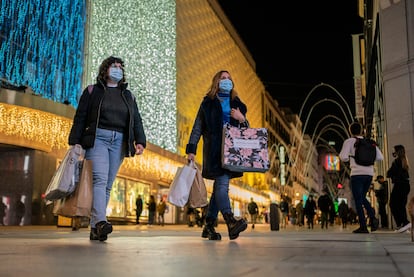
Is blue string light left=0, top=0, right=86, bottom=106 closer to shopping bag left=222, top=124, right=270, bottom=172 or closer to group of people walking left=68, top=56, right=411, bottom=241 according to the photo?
group of people walking left=68, top=56, right=411, bottom=241

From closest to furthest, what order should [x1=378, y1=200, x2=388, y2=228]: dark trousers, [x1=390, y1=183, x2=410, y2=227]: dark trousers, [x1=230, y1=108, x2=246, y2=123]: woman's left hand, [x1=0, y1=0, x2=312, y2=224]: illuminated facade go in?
[x1=230, y1=108, x2=246, y2=123]: woman's left hand, [x1=390, y1=183, x2=410, y2=227]: dark trousers, [x1=378, y1=200, x2=388, y2=228]: dark trousers, [x1=0, y1=0, x2=312, y2=224]: illuminated facade

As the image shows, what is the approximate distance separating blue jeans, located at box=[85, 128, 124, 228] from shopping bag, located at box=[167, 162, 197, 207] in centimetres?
72

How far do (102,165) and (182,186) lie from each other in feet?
3.29

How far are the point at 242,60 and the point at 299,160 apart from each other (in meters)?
50.7

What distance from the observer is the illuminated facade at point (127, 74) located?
80.9ft

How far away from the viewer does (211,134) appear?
7.20m

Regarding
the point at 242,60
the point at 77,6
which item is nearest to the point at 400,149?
the point at 77,6

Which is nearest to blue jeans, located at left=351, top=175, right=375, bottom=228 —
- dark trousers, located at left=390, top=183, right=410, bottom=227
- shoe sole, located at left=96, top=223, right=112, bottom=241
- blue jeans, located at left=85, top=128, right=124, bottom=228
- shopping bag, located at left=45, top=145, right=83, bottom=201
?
dark trousers, located at left=390, top=183, right=410, bottom=227

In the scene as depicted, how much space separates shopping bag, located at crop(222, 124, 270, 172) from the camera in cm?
693

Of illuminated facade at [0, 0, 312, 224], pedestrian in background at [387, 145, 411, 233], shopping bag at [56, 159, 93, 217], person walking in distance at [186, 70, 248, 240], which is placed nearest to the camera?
shopping bag at [56, 159, 93, 217]

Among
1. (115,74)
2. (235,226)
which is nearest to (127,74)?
(115,74)

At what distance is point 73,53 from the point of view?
30344 mm

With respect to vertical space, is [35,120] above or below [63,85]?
below

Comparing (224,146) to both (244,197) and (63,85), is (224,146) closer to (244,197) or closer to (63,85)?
(63,85)
